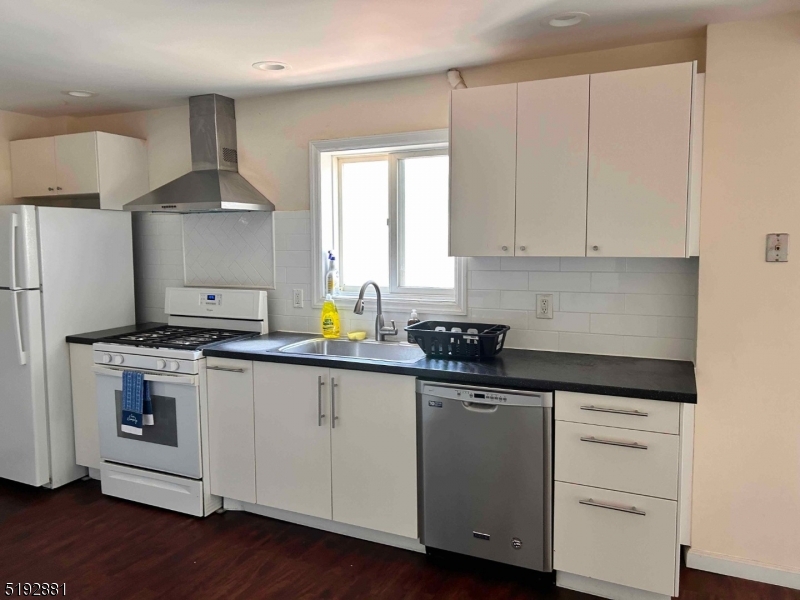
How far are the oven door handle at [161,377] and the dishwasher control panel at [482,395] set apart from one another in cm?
124

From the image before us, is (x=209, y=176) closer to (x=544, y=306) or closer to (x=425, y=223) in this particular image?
(x=425, y=223)

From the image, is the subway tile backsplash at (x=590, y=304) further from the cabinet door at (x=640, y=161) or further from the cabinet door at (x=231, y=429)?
the cabinet door at (x=231, y=429)

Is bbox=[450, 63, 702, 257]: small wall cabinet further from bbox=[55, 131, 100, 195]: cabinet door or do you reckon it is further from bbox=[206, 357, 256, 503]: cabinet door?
bbox=[55, 131, 100, 195]: cabinet door

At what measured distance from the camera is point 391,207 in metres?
3.49

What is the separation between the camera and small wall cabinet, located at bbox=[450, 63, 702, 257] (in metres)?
2.44

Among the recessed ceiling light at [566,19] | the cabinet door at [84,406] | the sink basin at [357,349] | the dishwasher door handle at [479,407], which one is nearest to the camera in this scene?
the recessed ceiling light at [566,19]

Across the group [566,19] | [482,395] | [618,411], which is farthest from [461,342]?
[566,19]

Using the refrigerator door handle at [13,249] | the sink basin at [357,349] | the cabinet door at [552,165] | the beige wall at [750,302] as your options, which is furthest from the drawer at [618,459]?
the refrigerator door handle at [13,249]

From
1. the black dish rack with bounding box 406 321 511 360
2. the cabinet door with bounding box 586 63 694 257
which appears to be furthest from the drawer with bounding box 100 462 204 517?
the cabinet door with bounding box 586 63 694 257

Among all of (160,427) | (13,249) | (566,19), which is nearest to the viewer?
(566,19)

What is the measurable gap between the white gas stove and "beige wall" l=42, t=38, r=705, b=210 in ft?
2.59

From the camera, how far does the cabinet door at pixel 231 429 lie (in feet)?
10.1

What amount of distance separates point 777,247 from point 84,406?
3679 millimetres

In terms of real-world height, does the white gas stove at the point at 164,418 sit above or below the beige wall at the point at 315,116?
below
